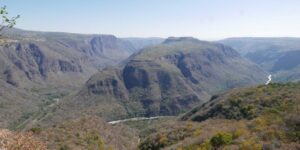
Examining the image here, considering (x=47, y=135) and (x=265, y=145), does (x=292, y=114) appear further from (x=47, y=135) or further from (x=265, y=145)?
(x=47, y=135)

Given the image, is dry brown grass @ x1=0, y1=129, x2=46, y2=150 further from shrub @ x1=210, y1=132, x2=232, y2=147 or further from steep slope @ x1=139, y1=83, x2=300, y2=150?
shrub @ x1=210, y1=132, x2=232, y2=147

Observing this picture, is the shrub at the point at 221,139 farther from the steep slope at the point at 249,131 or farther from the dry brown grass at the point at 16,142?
the dry brown grass at the point at 16,142

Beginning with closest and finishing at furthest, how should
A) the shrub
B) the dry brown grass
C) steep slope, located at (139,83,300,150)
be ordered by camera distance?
1. the dry brown grass
2. steep slope, located at (139,83,300,150)
3. the shrub

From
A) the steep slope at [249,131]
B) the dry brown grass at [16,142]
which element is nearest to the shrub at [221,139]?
the steep slope at [249,131]

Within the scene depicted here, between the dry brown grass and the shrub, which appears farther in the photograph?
the shrub

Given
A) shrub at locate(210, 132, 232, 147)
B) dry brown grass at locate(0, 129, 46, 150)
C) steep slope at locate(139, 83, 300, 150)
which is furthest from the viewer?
shrub at locate(210, 132, 232, 147)

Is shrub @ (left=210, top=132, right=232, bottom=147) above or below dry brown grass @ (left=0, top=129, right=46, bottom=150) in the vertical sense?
below

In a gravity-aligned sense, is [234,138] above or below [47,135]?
above

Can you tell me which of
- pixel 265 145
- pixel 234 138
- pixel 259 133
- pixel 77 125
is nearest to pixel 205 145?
pixel 234 138

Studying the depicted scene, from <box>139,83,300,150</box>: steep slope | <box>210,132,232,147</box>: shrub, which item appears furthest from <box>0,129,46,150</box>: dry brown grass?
<box>210,132,232,147</box>: shrub

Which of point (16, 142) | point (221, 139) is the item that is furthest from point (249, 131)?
point (16, 142)

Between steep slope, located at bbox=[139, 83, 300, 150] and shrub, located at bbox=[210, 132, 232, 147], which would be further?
shrub, located at bbox=[210, 132, 232, 147]
